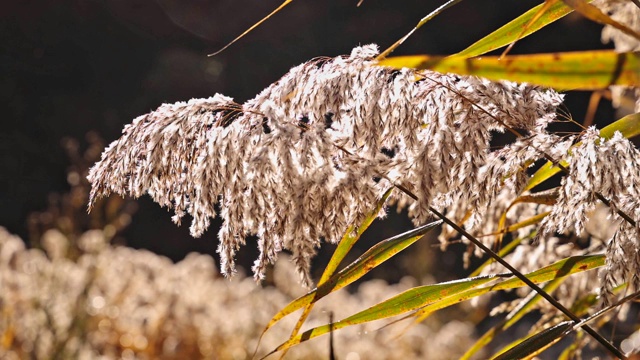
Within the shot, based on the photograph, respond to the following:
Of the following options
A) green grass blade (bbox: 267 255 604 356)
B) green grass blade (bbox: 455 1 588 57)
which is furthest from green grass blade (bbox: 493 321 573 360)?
green grass blade (bbox: 455 1 588 57)

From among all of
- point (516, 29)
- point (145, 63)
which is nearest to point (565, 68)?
point (516, 29)

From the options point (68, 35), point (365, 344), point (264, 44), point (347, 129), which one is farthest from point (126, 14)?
point (347, 129)

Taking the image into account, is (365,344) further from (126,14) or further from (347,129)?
(126,14)

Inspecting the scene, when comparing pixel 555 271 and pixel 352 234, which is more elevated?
pixel 352 234

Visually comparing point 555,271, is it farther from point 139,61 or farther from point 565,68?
point 139,61

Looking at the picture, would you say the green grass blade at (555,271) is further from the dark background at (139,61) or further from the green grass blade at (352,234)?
the dark background at (139,61)
